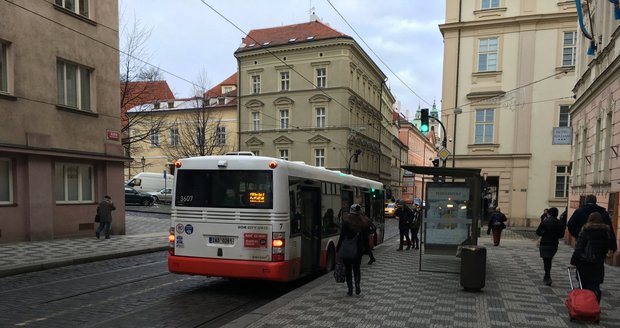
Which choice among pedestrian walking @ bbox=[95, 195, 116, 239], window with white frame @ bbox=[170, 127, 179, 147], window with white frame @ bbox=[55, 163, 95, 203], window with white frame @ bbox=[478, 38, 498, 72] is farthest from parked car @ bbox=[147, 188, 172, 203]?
window with white frame @ bbox=[478, 38, 498, 72]

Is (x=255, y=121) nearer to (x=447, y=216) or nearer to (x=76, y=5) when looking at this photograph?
(x=76, y=5)

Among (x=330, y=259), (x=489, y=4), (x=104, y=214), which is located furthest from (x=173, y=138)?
(x=330, y=259)

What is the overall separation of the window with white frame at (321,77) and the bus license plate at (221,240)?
3831 cm

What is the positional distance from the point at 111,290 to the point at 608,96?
13.6m

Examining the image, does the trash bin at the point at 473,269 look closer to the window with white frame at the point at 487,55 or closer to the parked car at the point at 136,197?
the window with white frame at the point at 487,55

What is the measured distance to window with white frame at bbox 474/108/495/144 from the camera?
29.2 meters

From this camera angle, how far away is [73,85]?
1703cm

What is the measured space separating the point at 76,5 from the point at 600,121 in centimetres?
1867

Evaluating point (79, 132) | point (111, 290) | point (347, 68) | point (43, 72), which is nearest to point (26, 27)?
point (43, 72)

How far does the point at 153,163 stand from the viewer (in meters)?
57.7

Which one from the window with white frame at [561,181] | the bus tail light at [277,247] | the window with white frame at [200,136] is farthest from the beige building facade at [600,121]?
the window with white frame at [200,136]

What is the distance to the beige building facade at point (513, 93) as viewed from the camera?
27.8 metres

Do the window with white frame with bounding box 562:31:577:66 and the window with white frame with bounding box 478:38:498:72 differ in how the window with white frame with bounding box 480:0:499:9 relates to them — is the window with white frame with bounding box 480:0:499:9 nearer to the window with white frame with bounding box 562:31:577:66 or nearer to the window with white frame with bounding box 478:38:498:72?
the window with white frame with bounding box 478:38:498:72

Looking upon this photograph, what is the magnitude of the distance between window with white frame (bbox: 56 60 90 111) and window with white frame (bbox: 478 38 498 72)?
23.2 meters
